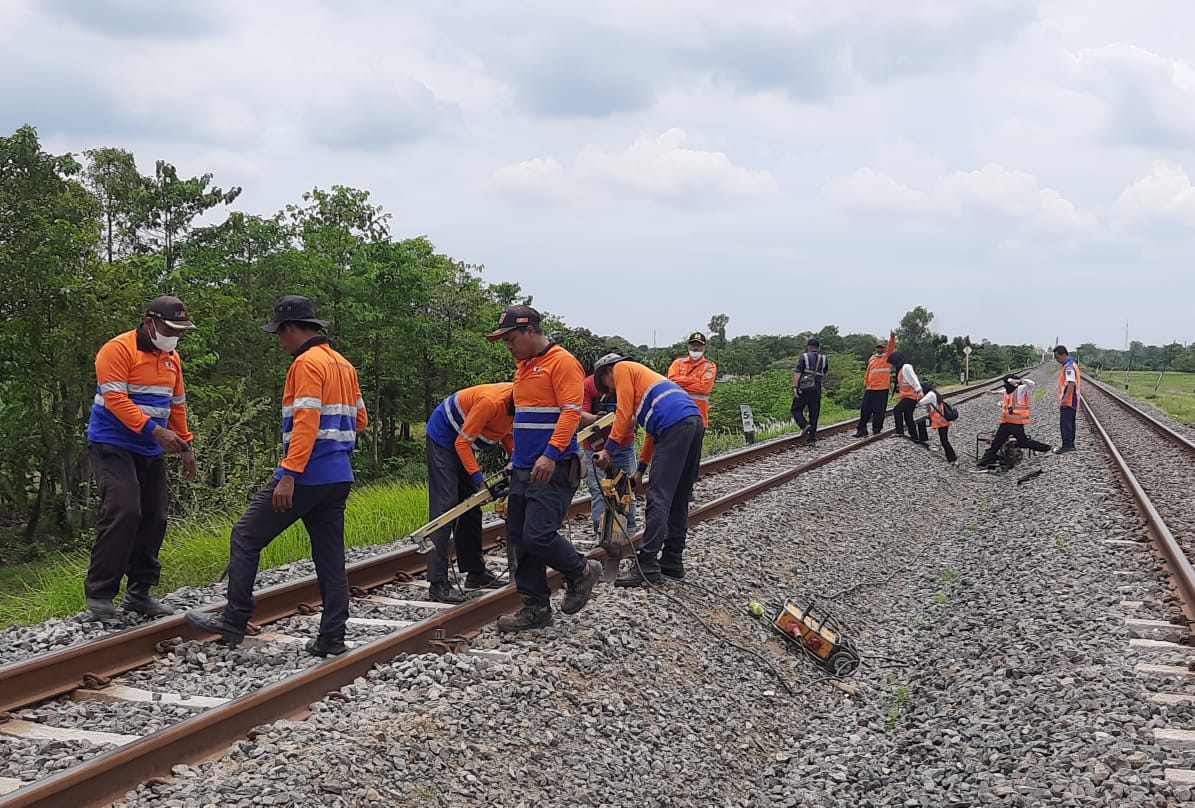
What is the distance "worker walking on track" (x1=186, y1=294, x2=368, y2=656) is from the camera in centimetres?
489

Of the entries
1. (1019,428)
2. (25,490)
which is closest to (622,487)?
(1019,428)

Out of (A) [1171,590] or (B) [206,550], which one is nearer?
(A) [1171,590]

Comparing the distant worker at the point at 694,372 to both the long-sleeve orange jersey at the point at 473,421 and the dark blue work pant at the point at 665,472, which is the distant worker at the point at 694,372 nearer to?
the dark blue work pant at the point at 665,472

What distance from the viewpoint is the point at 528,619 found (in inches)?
222

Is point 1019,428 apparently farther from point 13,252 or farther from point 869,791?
point 13,252

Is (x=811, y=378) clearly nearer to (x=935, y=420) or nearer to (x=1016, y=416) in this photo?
(x=935, y=420)

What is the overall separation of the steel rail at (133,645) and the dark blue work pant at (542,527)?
1.60 metres

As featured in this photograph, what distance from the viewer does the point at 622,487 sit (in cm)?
724

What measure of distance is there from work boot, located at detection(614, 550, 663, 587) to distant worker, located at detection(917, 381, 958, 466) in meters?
10.5

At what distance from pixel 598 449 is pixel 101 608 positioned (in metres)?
3.57

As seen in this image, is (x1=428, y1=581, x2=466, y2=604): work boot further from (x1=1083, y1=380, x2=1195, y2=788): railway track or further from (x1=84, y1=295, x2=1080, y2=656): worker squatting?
(x1=1083, y1=380, x2=1195, y2=788): railway track

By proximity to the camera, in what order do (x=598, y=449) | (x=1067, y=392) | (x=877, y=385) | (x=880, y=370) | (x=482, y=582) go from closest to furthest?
1. (x=482, y=582)
2. (x=598, y=449)
3. (x=1067, y=392)
4. (x=880, y=370)
5. (x=877, y=385)

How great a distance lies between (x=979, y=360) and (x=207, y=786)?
83101 mm

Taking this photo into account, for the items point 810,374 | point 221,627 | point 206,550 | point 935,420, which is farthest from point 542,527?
point 935,420
